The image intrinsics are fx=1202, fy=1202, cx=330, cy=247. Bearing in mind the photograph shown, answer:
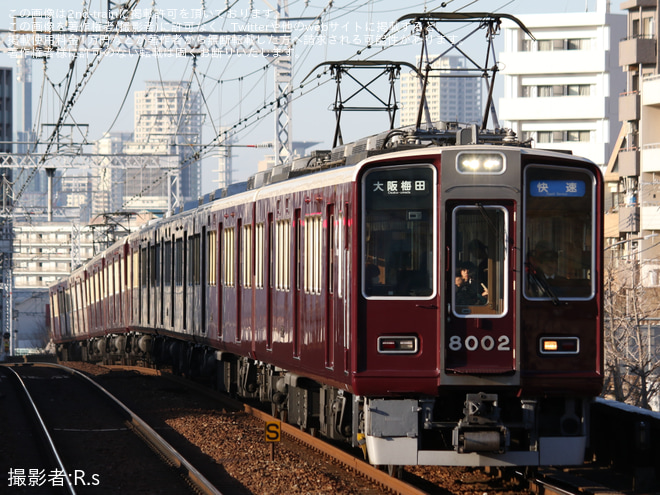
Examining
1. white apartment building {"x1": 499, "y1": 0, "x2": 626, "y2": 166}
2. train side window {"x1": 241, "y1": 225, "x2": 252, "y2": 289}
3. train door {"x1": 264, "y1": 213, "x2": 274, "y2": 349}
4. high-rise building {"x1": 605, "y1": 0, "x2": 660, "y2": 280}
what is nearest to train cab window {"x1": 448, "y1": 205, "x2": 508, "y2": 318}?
train door {"x1": 264, "y1": 213, "x2": 274, "y2": 349}

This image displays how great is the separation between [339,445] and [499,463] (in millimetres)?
3565

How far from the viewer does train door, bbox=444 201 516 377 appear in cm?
924

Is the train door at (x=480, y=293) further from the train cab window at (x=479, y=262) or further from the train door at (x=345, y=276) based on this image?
the train door at (x=345, y=276)

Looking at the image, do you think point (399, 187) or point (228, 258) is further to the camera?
point (228, 258)

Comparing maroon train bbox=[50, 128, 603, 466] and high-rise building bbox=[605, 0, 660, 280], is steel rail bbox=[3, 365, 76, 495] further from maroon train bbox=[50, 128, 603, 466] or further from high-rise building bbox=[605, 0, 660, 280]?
high-rise building bbox=[605, 0, 660, 280]

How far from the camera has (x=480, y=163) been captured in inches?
369

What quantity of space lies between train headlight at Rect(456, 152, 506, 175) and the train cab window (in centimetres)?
28

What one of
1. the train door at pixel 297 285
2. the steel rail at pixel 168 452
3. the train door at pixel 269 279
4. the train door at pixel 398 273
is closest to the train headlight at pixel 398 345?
the train door at pixel 398 273

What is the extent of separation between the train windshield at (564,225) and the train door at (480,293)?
0.86 feet

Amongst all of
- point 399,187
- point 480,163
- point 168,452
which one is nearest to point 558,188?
point 480,163

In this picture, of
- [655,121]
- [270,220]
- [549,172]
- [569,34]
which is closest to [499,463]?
[549,172]

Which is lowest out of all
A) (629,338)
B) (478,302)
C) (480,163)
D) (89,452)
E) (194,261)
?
(89,452)

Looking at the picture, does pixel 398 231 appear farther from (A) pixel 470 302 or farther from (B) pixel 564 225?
(B) pixel 564 225

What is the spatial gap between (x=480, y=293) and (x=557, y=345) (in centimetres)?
73
